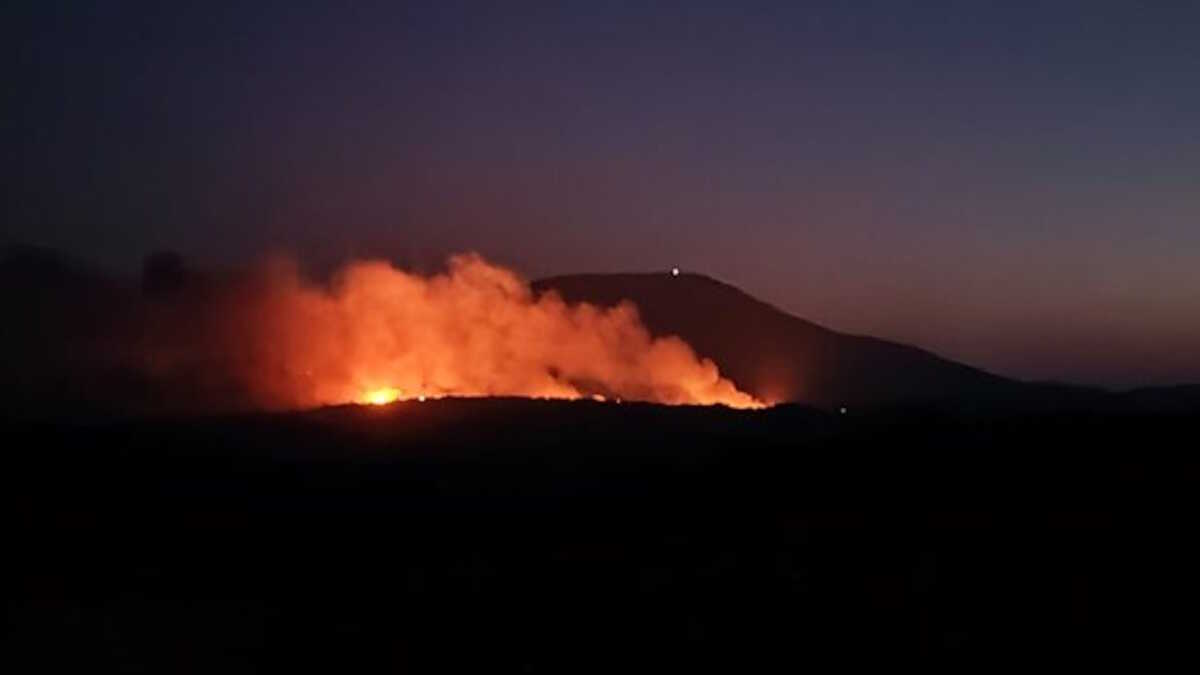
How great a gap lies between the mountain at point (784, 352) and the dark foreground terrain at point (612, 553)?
74.6 meters

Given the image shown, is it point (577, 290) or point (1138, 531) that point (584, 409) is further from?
point (577, 290)

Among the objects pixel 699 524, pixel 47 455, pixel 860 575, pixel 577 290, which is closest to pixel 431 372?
pixel 47 455

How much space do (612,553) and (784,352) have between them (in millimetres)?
Answer: 110981

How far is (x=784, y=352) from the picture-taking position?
5187 inches

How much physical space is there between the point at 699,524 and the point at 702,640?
682 centimetres

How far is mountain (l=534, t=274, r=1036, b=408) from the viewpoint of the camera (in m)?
119

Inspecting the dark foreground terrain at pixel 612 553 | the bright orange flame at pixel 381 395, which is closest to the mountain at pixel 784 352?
the bright orange flame at pixel 381 395

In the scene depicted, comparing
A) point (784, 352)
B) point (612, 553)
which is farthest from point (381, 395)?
point (784, 352)

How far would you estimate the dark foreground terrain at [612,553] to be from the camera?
17.1 m

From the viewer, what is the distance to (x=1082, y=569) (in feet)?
59.1

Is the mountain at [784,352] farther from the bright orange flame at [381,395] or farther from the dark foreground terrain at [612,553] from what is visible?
the dark foreground terrain at [612,553]

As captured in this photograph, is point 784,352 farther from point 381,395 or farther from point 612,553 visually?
point 612,553

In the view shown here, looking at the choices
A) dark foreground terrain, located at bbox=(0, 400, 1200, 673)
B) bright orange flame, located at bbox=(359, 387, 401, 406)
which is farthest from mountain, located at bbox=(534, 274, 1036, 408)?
dark foreground terrain, located at bbox=(0, 400, 1200, 673)

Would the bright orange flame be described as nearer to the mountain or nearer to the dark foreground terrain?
the dark foreground terrain
